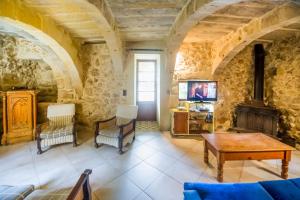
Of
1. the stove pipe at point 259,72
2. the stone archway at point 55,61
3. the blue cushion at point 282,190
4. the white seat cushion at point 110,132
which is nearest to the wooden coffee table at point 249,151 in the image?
the blue cushion at point 282,190

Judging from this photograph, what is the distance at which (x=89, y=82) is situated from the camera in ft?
16.6

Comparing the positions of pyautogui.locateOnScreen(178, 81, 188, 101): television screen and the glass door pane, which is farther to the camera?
the glass door pane

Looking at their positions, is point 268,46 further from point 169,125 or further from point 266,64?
point 169,125

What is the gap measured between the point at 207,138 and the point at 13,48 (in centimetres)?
477

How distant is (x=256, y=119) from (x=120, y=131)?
3459 millimetres

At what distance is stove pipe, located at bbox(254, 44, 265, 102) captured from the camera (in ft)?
16.0

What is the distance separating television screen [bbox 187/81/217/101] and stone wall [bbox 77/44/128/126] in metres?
1.72

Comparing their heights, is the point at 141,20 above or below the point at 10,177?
above

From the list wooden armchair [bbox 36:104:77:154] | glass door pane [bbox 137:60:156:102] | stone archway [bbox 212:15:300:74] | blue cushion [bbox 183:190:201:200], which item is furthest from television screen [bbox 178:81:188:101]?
blue cushion [bbox 183:190:201:200]

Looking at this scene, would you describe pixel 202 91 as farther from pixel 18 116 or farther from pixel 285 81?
pixel 18 116

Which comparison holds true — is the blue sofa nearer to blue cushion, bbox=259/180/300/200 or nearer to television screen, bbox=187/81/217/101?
blue cushion, bbox=259/180/300/200

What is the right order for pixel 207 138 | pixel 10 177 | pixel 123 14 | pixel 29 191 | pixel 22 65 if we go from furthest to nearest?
pixel 22 65 < pixel 207 138 < pixel 123 14 < pixel 10 177 < pixel 29 191

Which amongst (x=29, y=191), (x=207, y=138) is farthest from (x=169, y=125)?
(x=29, y=191)

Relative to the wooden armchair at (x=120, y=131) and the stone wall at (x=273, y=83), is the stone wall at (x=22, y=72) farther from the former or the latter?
the stone wall at (x=273, y=83)
